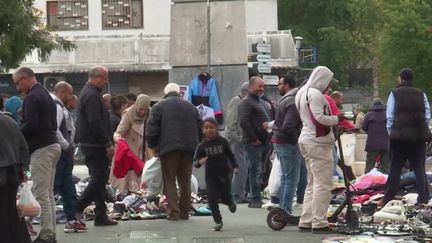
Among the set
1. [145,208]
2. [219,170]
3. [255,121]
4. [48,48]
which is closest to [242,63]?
[255,121]

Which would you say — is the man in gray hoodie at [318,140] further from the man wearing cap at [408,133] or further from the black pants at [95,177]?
the black pants at [95,177]

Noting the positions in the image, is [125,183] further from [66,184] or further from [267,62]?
[267,62]

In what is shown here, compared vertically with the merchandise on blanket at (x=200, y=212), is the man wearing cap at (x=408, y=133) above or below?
above

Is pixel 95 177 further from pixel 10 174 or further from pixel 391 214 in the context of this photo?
pixel 391 214

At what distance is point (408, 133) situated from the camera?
1153cm

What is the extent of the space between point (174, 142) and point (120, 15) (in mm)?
29376

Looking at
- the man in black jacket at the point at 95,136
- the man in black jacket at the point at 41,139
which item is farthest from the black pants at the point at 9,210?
the man in black jacket at the point at 95,136

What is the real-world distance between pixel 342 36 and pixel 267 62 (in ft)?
85.7

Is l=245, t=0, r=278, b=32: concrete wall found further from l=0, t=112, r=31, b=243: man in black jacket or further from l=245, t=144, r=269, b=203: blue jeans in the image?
l=0, t=112, r=31, b=243: man in black jacket

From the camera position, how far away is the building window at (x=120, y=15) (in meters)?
39.8

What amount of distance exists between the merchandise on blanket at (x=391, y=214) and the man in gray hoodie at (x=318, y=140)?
1010 millimetres

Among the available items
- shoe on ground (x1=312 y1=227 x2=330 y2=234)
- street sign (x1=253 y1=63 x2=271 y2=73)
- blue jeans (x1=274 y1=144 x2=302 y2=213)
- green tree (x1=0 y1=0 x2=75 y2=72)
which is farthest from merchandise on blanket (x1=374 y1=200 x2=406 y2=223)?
green tree (x1=0 y1=0 x2=75 y2=72)

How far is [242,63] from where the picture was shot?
1579 centimetres

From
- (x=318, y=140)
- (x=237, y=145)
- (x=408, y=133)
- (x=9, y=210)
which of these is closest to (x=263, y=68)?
(x=237, y=145)
